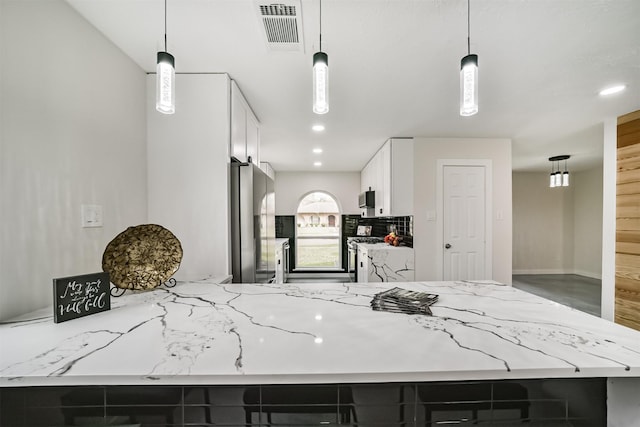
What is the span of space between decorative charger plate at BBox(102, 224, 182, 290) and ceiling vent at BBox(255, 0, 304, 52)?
128 centimetres

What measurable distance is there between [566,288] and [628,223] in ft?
9.82

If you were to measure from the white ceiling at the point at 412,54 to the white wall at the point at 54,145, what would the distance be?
0.24m

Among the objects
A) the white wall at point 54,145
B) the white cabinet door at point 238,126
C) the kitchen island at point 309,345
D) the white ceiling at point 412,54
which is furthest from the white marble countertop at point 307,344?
the white ceiling at point 412,54

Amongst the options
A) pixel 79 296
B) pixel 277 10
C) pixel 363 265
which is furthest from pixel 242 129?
pixel 363 265

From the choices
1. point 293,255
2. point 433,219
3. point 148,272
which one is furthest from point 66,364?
point 293,255

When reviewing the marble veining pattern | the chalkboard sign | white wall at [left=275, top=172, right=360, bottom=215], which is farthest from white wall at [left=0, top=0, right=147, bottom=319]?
white wall at [left=275, top=172, right=360, bottom=215]

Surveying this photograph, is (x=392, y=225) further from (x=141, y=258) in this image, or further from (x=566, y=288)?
(x=141, y=258)

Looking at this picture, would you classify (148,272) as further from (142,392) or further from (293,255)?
(293,255)

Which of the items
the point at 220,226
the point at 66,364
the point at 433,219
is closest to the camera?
the point at 66,364

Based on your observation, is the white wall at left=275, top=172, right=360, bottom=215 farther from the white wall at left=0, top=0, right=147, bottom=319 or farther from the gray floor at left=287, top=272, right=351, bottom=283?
the white wall at left=0, top=0, right=147, bottom=319

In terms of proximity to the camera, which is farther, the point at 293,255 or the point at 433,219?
the point at 293,255

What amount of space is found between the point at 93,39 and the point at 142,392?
1910mm

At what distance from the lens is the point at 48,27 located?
1.32 meters

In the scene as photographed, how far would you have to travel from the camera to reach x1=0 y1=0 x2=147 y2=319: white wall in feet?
3.76
